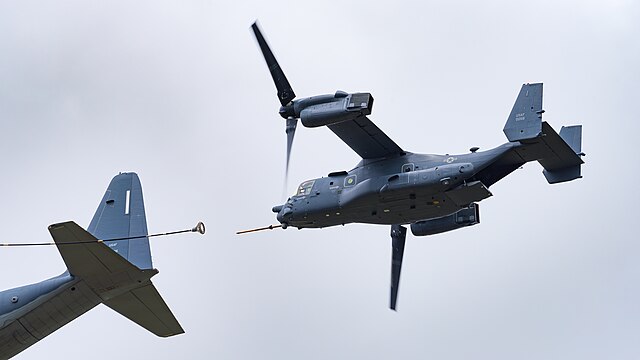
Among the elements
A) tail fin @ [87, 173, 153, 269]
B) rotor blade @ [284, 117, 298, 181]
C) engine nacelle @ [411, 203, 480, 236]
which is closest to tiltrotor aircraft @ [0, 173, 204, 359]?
tail fin @ [87, 173, 153, 269]

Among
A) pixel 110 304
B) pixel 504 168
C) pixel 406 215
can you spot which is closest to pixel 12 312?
pixel 110 304

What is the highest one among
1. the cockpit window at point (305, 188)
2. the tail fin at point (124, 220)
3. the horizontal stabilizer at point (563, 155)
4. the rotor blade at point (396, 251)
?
the horizontal stabilizer at point (563, 155)

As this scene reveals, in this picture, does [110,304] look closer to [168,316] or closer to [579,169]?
[168,316]

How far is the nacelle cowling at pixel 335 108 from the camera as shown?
46156 mm

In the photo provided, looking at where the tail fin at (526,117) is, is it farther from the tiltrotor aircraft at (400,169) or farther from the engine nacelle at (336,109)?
the engine nacelle at (336,109)

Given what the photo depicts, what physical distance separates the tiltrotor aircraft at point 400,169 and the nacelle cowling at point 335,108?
0.11ft

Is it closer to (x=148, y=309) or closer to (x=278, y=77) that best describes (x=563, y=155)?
(x=278, y=77)

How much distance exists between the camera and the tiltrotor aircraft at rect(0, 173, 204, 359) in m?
41.8

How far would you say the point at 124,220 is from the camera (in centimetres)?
4534

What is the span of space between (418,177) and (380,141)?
2.74 m

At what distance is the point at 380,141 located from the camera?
49.6 meters

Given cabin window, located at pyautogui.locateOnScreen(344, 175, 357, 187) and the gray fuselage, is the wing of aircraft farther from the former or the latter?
cabin window, located at pyautogui.locateOnScreen(344, 175, 357, 187)

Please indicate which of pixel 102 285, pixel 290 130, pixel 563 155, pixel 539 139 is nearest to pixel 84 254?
pixel 102 285

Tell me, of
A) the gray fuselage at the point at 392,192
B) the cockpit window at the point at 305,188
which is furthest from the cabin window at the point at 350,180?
the cockpit window at the point at 305,188
